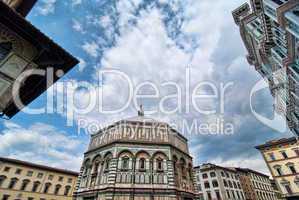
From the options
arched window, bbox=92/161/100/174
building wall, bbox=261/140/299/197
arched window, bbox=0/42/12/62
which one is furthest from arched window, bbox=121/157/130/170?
building wall, bbox=261/140/299/197

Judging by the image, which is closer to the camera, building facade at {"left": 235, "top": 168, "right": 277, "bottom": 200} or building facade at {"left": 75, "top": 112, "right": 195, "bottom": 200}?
building facade at {"left": 75, "top": 112, "right": 195, "bottom": 200}

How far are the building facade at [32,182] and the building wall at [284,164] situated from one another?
48199 mm

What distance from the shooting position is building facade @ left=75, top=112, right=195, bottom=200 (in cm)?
1884

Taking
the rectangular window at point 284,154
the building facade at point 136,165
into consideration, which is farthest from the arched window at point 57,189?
the rectangular window at point 284,154

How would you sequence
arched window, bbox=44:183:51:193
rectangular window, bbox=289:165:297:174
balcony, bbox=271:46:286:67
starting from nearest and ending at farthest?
1. balcony, bbox=271:46:286:67
2. rectangular window, bbox=289:165:297:174
3. arched window, bbox=44:183:51:193

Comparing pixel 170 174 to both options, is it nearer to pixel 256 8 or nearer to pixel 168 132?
pixel 168 132

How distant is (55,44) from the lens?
7.85 metres

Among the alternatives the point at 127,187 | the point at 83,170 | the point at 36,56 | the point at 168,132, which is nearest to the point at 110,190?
the point at 127,187

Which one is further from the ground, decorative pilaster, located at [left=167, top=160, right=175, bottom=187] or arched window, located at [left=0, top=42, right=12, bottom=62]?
arched window, located at [left=0, top=42, right=12, bottom=62]

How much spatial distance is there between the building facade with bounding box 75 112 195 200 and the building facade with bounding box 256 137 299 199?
21.7 m

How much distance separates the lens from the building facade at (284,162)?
31.3m

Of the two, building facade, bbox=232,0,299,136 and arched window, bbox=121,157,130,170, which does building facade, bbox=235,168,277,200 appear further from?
arched window, bbox=121,157,130,170

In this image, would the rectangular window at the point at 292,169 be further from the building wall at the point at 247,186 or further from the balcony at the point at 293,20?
the balcony at the point at 293,20

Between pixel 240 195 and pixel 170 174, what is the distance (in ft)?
137
